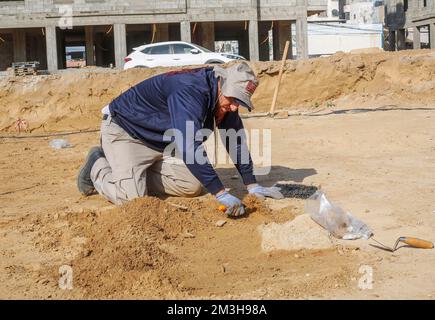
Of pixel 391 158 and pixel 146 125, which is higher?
pixel 146 125

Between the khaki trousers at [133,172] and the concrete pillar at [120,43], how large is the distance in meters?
23.5

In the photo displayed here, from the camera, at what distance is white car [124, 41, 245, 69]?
843 inches

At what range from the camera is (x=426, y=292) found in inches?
118

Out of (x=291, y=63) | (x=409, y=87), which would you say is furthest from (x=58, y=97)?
(x=409, y=87)

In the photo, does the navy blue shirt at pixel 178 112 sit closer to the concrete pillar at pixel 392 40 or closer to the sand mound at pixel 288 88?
the sand mound at pixel 288 88

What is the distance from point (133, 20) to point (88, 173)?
24.4m

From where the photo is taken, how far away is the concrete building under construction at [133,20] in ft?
92.8

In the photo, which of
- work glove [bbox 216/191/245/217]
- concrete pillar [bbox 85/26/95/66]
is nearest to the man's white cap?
work glove [bbox 216/191/245/217]

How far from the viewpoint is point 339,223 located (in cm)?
405

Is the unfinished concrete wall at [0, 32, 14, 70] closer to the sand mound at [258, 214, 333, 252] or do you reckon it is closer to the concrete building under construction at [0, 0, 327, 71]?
the concrete building under construction at [0, 0, 327, 71]

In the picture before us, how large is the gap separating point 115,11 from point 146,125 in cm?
2498

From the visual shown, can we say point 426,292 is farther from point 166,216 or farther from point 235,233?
point 166,216

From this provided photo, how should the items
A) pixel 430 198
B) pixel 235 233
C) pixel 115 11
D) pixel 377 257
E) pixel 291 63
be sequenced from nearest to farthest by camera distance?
pixel 377 257 < pixel 235 233 < pixel 430 198 < pixel 291 63 < pixel 115 11

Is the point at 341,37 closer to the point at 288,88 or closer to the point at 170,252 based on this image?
the point at 288,88
